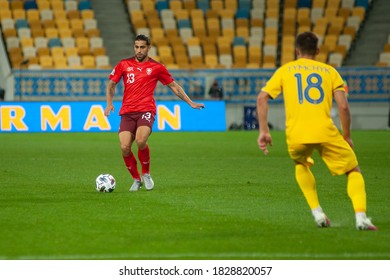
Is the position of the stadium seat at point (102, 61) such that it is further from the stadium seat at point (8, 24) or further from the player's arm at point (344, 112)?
the player's arm at point (344, 112)

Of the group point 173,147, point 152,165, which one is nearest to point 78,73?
point 173,147

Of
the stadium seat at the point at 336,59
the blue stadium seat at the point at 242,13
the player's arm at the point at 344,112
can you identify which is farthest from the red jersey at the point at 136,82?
Result: the blue stadium seat at the point at 242,13

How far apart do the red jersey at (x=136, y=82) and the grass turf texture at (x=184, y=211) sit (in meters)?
1.16

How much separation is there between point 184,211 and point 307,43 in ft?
9.35

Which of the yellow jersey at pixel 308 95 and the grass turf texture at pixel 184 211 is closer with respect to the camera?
the grass turf texture at pixel 184 211

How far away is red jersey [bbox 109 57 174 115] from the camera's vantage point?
47.2 feet

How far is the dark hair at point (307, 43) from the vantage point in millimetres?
9484

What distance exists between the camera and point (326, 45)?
40188 millimetres

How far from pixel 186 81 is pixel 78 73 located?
3.86 meters

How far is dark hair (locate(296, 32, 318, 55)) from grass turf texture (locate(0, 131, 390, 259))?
1687mm

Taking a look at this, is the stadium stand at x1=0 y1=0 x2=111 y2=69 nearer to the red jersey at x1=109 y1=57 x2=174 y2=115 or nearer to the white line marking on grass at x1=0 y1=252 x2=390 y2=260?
the red jersey at x1=109 y1=57 x2=174 y2=115

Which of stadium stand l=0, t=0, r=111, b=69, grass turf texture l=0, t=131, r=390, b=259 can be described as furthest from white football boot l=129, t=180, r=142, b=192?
stadium stand l=0, t=0, r=111, b=69

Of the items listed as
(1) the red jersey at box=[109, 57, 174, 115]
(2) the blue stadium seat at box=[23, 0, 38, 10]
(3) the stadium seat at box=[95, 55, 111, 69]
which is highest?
(2) the blue stadium seat at box=[23, 0, 38, 10]

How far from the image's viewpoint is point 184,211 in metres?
11.5
